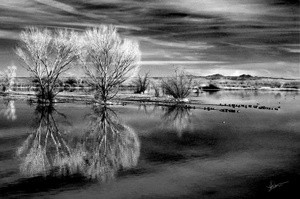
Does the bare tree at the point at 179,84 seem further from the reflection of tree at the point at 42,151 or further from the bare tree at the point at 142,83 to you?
the reflection of tree at the point at 42,151

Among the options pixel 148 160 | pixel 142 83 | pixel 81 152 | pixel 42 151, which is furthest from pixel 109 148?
pixel 142 83

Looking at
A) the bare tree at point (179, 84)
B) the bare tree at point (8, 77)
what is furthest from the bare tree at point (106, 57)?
the bare tree at point (8, 77)

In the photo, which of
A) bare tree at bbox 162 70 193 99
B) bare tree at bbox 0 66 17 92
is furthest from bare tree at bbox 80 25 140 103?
bare tree at bbox 0 66 17 92

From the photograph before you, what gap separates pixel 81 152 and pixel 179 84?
36.5 m

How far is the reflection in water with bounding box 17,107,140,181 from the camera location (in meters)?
13.3

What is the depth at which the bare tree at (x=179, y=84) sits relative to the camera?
50.7 metres

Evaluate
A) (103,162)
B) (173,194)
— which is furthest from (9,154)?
(173,194)

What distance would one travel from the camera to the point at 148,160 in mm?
14930

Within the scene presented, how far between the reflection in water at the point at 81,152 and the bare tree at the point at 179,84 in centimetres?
2749

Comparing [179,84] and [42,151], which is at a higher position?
[179,84]

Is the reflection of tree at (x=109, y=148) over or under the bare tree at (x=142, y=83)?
under

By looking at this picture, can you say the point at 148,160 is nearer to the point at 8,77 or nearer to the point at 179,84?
the point at 179,84

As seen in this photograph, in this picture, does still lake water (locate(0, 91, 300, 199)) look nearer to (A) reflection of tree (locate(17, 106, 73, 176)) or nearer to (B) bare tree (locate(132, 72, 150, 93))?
(A) reflection of tree (locate(17, 106, 73, 176))

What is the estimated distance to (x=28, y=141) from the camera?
62.5 ft
